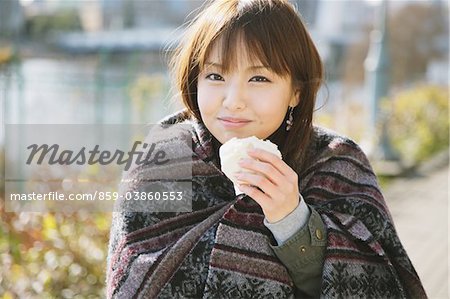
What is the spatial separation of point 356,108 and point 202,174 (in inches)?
420

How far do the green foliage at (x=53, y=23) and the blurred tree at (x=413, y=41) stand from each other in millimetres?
18406

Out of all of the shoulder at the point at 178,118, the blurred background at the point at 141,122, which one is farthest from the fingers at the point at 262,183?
the blurred background at the point at 141,122

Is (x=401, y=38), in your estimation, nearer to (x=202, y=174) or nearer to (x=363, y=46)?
(x=363, y=46)

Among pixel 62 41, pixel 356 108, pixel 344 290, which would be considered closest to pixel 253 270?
pixel 344 290

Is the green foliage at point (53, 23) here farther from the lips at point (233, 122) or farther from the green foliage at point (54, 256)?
the lips at point (233, 122)

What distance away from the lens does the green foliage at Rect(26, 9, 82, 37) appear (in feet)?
139

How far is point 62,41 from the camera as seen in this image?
44.9m

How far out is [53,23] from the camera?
1734 inches

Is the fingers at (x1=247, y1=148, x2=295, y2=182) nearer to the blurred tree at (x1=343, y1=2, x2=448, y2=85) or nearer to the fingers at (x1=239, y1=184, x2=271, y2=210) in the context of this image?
the fingers at (x1=239, y1=184, x2=271, y2=210)

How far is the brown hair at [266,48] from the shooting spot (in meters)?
1.93

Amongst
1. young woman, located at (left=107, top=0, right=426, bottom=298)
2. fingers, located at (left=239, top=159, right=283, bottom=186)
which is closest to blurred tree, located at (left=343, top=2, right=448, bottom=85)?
young woman, located at (left=107, top=0, right=426, bottom=298)

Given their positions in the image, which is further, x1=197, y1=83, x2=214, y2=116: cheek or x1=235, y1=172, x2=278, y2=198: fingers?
x1=197, y1=83, x2=214, y2=116: cheek

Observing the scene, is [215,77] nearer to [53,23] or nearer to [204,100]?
[204,100]

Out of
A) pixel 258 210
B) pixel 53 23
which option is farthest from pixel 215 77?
pixel 53 23
